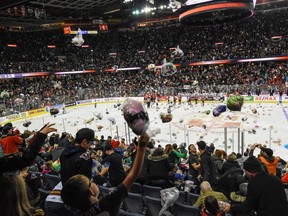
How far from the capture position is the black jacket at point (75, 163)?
124 inches

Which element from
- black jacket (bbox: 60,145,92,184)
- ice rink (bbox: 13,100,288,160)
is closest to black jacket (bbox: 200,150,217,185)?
black jacket (bbox: 60,145,92,184)

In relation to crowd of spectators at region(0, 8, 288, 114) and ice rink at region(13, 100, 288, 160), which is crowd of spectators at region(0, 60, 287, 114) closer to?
crowd of spectators at region(0, 8, 288, 114)

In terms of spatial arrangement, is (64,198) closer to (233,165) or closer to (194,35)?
(233,165)

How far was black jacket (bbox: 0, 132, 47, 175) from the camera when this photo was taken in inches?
110

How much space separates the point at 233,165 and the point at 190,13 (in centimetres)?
1198

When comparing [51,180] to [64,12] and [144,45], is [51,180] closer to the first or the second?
[64,12]

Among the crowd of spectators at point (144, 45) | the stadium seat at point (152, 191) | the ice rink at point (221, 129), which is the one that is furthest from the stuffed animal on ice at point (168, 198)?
the crowd of spectators at point (144, 45)

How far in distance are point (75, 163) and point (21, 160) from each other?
23.3 inches

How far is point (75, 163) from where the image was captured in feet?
10.4

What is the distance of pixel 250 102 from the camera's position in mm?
25641

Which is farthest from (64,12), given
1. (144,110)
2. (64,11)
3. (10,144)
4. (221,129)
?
(144,110)

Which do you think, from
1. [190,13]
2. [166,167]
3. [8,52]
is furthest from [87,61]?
[166,167]

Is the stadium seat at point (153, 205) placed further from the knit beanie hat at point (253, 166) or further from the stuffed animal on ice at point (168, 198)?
the knit beanie hat at point (253, 166)

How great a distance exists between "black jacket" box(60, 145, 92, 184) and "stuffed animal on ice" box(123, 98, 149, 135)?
905 mm
